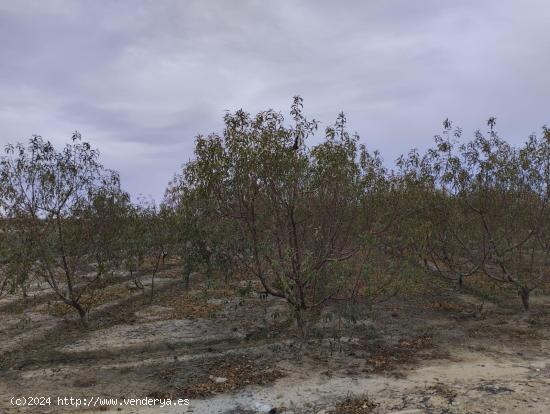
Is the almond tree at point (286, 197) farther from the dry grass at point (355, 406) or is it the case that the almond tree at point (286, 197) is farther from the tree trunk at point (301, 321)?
the dry grass at point (355, 406)

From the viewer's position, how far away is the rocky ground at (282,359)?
7.96 m

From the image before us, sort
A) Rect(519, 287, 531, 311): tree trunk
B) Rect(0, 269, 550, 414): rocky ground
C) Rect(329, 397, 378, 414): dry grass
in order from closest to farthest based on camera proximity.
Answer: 1. Rect(329, 397, 378, 414): dry grass
2. Rect(0, 269, 550, 414): rocky ground
3. Rect(519, 287, 531, 311): tree trunk

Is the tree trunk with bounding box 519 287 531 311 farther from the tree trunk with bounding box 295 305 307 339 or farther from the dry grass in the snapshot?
the dry grass

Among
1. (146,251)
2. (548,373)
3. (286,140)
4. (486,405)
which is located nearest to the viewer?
(486,405)

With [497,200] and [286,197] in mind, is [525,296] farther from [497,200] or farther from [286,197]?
[286,197]

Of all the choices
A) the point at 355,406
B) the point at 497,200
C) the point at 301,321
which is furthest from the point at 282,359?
the point at 497,200

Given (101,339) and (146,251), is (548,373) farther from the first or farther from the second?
(146,251)

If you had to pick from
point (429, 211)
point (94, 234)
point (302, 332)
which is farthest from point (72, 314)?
point (429, 211)

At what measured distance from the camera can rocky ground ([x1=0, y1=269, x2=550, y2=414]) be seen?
7961 mm

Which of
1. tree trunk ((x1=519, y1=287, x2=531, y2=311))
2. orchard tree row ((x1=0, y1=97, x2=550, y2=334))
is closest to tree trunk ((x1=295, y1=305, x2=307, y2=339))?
orchard tree row ((x1=0, y1=97, x2=550, y2=334))

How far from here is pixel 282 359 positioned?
1005cm

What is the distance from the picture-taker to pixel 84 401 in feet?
27.1

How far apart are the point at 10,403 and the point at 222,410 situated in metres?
3.66

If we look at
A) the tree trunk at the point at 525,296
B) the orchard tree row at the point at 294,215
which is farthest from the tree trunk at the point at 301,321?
the tree trunk at the point at 525,296
